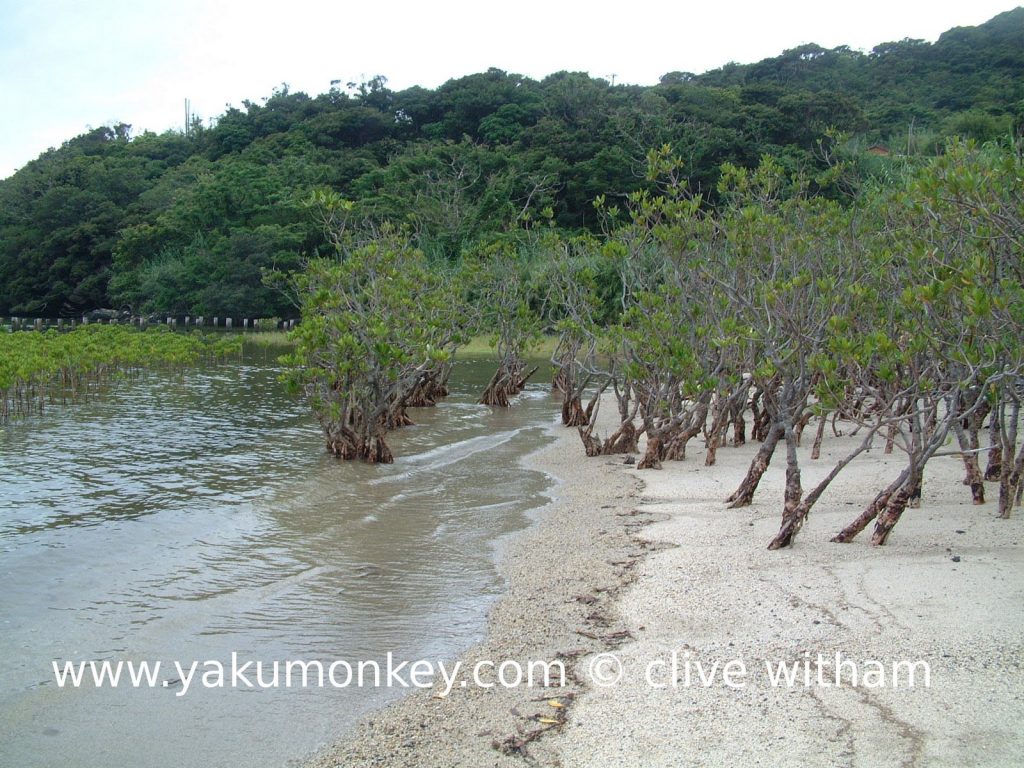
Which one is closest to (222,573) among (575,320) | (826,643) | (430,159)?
(826,643)

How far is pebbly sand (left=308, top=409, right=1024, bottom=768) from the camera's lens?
420 cm

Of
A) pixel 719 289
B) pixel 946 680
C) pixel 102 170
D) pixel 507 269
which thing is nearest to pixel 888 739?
pixel 946 680

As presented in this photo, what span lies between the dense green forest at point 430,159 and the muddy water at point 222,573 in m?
26.1

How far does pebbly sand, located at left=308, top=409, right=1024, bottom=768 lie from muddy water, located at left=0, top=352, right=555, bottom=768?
591mm

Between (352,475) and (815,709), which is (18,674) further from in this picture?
(352,475)

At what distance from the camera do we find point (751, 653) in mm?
5234

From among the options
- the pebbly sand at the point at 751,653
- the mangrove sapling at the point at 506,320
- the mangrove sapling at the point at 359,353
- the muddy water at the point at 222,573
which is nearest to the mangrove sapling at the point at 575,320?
the muddy water at the point at 222,573

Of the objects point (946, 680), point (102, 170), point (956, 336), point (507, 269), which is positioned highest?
point (102, 170)

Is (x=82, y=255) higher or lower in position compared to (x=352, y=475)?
higher

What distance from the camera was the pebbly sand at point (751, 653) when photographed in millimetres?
4195

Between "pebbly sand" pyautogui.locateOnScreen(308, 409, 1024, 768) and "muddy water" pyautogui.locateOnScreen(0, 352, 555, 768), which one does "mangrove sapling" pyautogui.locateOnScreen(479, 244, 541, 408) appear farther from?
"pebbly sand" pyautogui.locateOnScreen(308, 409, 1024, 768)

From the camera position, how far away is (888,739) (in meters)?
4.06

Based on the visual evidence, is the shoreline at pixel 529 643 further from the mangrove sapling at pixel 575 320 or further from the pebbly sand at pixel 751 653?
the mangrove sapling at pixel 575 320

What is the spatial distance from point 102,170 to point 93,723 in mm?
66373
